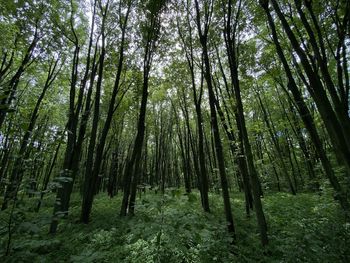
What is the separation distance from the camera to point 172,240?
345 cm

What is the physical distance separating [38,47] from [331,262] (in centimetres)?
1505

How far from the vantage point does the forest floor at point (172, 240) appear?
2.95 meters

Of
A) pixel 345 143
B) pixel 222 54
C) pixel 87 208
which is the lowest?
pixel 87 208

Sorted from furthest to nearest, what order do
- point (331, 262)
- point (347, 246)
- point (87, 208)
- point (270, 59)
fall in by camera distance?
1. point (270, 59)
2. point (87, 208)
3. point (347, 246)
4. point (331, 262)

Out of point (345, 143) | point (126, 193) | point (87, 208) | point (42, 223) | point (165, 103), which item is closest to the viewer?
point (42, 223)

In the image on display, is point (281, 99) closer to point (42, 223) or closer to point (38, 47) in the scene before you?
point (38, 47)

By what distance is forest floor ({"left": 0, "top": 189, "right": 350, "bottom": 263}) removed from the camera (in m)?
2.95

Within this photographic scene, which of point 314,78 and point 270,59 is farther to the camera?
point 270,59

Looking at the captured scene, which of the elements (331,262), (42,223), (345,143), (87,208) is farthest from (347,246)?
(87,208)

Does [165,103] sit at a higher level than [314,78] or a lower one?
higher

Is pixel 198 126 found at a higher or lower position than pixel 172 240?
higher

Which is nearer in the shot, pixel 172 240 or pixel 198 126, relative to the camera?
pixel 172 240

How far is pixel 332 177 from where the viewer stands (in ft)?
19.1

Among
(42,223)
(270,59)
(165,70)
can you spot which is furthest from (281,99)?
(42,223)
